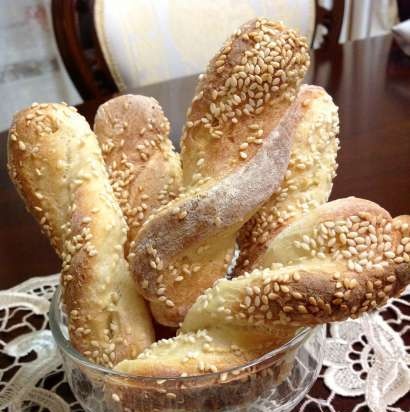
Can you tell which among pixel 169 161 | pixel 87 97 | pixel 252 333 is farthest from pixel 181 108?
pixel 252 333

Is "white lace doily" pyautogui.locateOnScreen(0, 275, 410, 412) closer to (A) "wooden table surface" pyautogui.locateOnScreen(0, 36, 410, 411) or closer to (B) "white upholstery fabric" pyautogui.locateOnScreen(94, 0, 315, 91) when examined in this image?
(A) "wooden table surface" pyautogui.locateOnScreen(0, 36, 410, 411)

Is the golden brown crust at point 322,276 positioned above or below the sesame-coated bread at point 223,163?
below

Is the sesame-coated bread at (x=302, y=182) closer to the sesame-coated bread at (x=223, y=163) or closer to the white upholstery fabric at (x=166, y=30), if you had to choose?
the sesame-coated bread at (x=223, y=163)

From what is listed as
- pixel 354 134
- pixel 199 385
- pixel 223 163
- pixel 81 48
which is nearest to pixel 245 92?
pixel 223 163

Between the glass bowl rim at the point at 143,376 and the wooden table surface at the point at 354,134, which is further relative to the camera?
the wooden table surface at the point at 354,134

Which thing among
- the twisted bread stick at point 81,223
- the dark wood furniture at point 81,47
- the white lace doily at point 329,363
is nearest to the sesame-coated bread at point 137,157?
the twisted bread stick at point 81,223

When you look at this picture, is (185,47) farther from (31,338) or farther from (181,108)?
(31,338)

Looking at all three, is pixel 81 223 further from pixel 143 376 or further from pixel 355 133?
pixel 355 133
